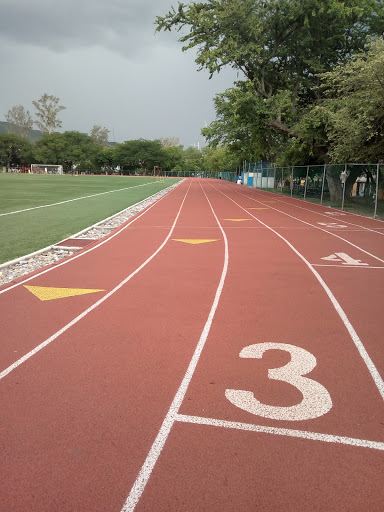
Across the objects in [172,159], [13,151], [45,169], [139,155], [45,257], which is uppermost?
[172,159]

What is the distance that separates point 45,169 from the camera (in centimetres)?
8706

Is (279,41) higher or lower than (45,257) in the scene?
higher

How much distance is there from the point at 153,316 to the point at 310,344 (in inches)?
84.5

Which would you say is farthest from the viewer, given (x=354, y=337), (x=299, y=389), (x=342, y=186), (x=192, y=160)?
(x=192, y=160)

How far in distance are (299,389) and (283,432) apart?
676 mm

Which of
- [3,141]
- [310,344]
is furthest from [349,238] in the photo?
[3,141]

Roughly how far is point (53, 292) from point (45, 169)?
88.8 m

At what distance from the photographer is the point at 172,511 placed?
91.0 inches

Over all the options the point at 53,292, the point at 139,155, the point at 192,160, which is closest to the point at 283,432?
the point at 53,292

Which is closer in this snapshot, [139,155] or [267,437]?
[267,437]

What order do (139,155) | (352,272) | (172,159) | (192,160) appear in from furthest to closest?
(192,160)
(172,159)
(139,155)
(352,272)

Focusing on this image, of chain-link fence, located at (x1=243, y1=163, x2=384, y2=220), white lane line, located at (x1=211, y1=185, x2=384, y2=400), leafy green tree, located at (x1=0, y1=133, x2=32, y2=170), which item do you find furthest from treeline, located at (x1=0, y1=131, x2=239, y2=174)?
white lane line, located at (x1=211, y1=185, x2=384, y2=400)

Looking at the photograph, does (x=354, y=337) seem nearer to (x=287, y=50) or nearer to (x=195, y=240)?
(x=195, y=240)

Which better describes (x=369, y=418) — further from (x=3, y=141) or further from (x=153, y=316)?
(x=3, y=141)
